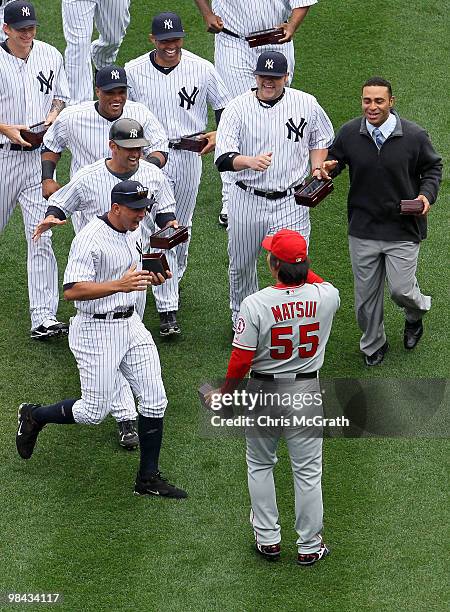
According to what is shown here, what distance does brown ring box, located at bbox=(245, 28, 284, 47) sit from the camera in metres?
9.80

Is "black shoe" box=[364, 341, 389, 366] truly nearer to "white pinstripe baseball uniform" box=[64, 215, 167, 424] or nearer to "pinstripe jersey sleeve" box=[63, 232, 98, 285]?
"white pinstripe baseball uniform" box=[64, 215, 167, 424]

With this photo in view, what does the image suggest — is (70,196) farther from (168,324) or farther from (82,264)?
(168,324)

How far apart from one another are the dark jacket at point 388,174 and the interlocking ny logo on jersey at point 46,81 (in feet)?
6.32

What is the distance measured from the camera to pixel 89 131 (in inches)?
336

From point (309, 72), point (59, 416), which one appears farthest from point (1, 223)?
point (309, 72)

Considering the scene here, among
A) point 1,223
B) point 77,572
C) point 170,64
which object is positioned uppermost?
point 170,64

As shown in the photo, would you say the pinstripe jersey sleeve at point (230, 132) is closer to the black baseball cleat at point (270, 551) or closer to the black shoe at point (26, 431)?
the black shoe at point (26, 431)

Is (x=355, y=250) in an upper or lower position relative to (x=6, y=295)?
upper

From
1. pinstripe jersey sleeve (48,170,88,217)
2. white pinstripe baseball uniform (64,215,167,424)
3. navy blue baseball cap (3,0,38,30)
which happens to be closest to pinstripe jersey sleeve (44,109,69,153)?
pinstripe jersey sleeve (48,170,88,217)

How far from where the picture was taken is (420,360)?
8883 mm

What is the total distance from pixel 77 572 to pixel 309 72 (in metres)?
6.16

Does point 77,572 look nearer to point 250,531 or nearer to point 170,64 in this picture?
point 250,531

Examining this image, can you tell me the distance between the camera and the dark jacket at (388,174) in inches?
330

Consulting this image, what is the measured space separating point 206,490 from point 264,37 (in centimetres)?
361
